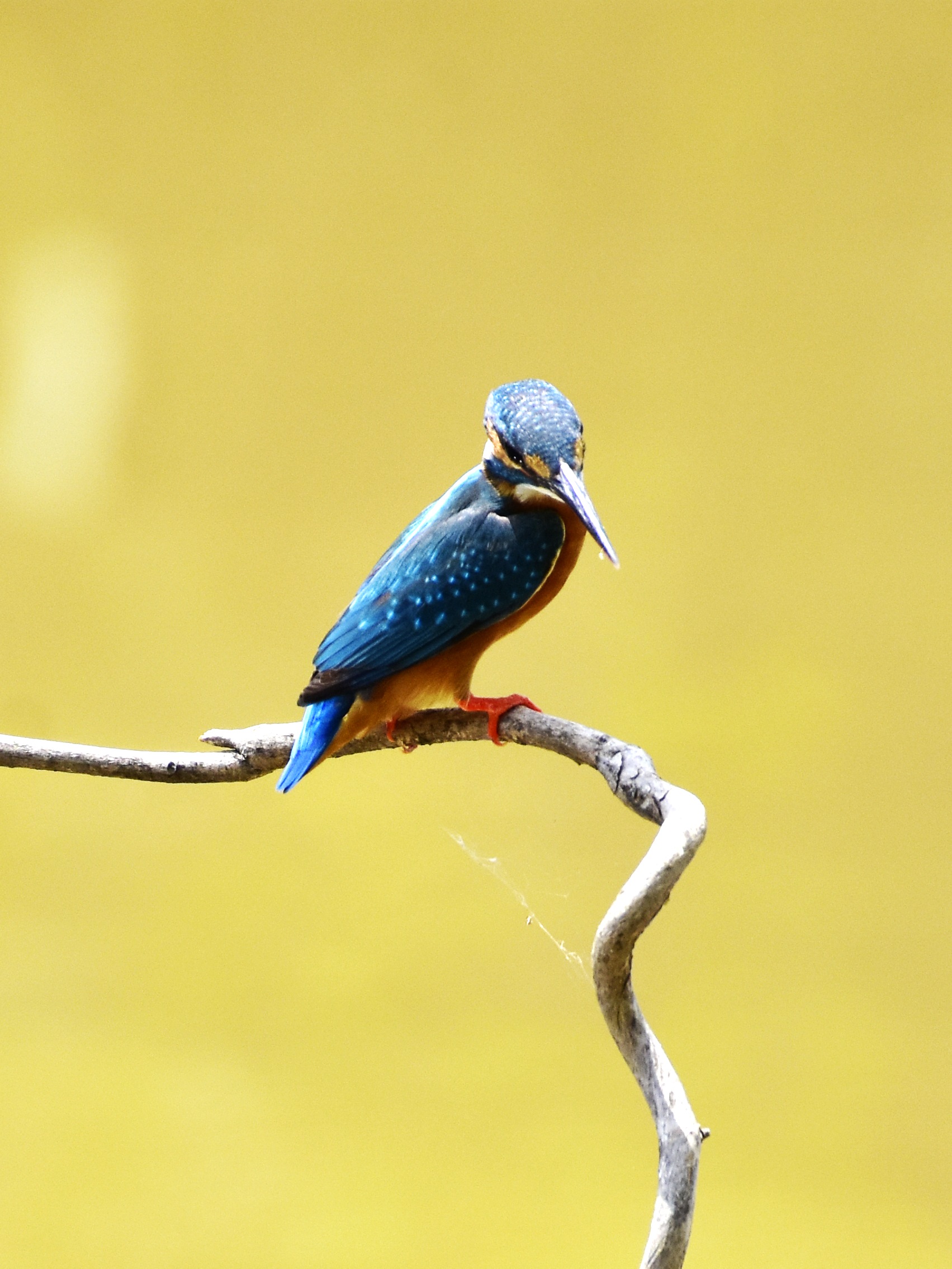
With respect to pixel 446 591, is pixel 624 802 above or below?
below

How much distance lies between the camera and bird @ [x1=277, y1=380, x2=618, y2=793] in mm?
1161

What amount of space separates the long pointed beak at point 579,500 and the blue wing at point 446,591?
106mm

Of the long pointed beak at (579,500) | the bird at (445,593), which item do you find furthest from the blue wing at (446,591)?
the long pointed beak at (579,500)

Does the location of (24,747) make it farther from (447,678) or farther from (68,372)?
(68,372)

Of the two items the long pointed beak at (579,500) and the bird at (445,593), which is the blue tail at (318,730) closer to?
the bird at (445,593)

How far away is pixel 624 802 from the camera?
3.49 ft

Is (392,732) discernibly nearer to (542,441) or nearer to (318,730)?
(318,730)

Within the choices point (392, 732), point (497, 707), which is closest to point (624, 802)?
point (497, 707)

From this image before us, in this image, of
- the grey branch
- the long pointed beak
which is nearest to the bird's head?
the long pointed beak

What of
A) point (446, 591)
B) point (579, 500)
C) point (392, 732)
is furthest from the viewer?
point (392, 732)

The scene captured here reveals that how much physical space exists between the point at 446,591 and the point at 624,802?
25cm

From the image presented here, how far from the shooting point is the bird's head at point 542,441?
3.47ft

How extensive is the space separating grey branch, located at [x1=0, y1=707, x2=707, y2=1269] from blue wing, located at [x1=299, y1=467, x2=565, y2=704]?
117mm

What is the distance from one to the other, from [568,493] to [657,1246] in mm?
561
